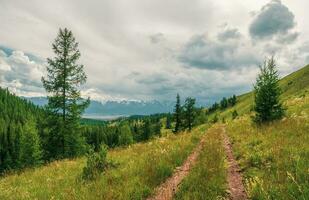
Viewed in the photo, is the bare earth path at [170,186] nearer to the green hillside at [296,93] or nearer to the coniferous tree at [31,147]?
the green hillside at [296,93]

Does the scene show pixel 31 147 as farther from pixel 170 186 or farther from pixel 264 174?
pixel 264 174

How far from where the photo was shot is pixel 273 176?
714 cm

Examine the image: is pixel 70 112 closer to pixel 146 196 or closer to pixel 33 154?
pixel 33 154

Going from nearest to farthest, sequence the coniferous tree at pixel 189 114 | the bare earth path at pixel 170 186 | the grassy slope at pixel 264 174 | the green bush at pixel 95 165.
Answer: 1. the grassy slope at pixel 264 174
2. the bare earth path at pixel 170 186
3. the green bush at pixel 95 165
4. the coniferous tree at pixel 189 114

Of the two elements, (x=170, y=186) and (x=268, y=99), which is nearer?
(x=170, y=186)

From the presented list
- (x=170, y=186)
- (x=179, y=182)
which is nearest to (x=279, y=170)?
(x=179, y=182)

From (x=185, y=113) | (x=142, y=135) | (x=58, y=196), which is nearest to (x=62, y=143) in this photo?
(x=58, y=196)

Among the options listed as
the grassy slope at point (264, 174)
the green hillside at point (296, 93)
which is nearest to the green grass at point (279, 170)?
the grassy slope at point (264, 174)

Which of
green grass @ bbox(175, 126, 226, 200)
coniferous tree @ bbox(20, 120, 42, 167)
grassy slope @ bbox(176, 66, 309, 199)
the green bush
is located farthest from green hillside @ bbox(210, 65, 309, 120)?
coniferous tree @ bbox(20, 120, 42, 167)

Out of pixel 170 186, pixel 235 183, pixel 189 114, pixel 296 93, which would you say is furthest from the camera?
pixel 189 114

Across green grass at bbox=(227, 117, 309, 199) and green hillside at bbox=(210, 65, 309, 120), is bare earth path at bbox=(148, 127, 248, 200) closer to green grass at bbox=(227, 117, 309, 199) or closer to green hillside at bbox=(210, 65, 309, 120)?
green grass at bbox=(227, 117, 309, 199)

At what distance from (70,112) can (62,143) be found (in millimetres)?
3558

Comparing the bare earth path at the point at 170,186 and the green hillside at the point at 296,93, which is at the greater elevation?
the green hillside at the point at 296,93

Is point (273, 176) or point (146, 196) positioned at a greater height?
point (273, 176)
